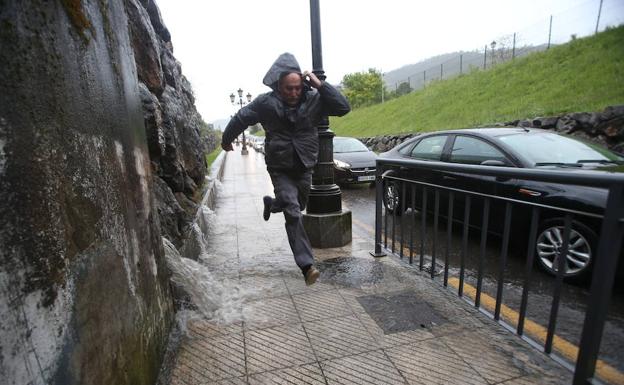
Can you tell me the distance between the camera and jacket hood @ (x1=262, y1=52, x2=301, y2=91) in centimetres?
312

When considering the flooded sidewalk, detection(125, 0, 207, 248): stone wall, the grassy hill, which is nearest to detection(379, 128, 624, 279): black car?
the flooded sidewalk

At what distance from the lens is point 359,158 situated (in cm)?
992

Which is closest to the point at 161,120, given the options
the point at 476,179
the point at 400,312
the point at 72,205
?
the point at 72,205

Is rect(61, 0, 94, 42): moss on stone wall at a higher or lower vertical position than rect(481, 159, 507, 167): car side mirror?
higher

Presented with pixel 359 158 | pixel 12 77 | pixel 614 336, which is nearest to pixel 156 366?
pixel 12 77

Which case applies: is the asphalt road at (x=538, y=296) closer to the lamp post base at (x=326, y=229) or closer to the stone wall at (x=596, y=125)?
the lamp post base at (x=326, y=229)

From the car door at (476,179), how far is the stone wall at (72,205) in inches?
140

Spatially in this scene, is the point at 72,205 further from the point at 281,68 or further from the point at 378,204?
the point at 378,204

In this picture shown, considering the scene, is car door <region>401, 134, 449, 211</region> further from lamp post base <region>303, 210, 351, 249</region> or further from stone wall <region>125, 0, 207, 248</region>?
stone wall <region>125, 0, 207, 248</region>

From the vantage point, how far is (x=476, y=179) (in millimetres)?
4594

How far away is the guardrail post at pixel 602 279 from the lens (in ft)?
5.24

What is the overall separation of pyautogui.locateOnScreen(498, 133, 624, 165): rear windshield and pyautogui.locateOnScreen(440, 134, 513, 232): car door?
0.76 ft

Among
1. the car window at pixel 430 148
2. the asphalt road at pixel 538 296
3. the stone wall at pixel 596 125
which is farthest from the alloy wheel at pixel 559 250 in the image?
the stone wall at pixel 596 125

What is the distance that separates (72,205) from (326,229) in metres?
3.34
